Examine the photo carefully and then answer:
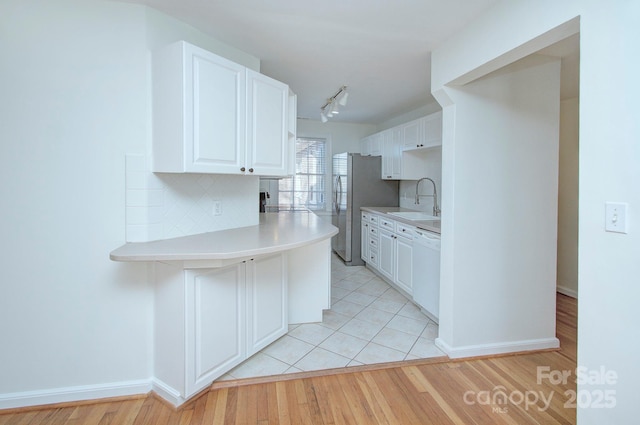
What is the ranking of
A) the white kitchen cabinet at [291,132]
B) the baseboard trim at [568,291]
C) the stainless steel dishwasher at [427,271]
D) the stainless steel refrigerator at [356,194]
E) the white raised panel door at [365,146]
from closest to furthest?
1. the white kitchen cabinet at [291,132]
2. the stainless steel dishwasher at [427,271]
3. the baseboard trim at [568,291]
4. the stainless steel refrigerator at [356,194]
5. the white raised panel door at [365,146]

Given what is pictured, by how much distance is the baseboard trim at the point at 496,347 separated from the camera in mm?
2336

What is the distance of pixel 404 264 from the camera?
11.3 feet

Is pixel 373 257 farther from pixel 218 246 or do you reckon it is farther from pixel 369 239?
pixel 218 246

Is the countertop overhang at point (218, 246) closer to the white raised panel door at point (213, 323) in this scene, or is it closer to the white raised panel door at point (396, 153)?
the white raised panel door at point (213, 323)

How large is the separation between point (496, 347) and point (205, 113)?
2.63 m

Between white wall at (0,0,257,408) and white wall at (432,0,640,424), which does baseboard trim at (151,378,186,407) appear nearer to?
white wall at (0,0,257,408)

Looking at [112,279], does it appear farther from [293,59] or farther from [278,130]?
[293,59]

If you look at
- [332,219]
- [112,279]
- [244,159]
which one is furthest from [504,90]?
[332,219]

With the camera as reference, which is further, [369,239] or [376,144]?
[376,144]

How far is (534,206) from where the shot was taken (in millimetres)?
2396

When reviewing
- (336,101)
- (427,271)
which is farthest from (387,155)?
(427,271)

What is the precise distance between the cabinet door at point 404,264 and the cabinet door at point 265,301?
145 cm

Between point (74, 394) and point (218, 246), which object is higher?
point (218, 246)

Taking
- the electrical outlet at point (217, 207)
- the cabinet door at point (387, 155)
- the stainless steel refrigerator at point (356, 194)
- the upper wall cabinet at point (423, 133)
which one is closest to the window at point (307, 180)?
the stainless steel refrigerator at point (356, 194)
